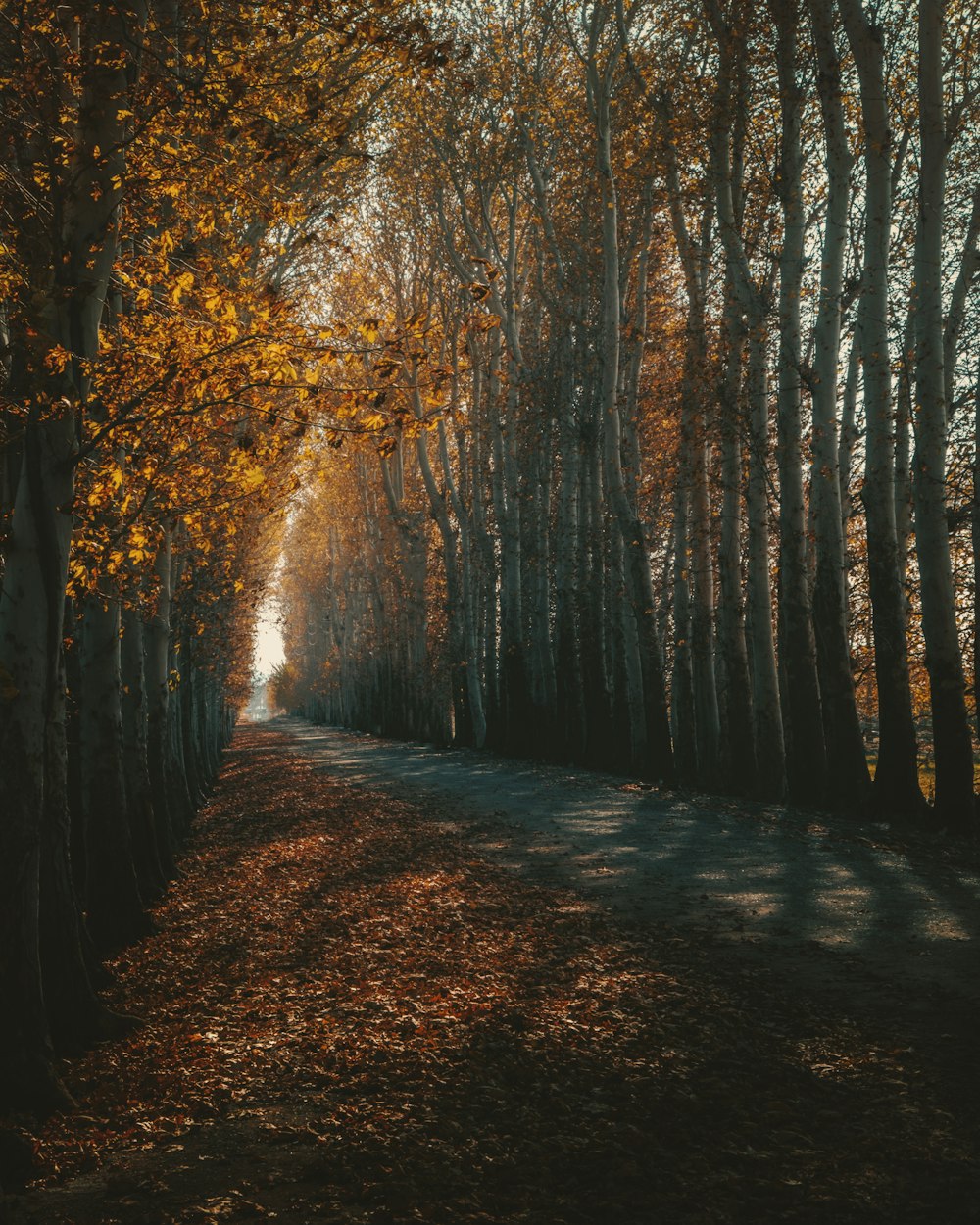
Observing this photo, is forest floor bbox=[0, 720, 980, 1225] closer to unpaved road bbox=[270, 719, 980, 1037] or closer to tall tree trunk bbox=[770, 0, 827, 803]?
unpaved road bbox=[270, 719, 980, 1037]

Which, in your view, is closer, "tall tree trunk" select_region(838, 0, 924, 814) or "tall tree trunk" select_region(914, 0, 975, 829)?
"tall tree trunk" select_region(914, 0, 975, 829)

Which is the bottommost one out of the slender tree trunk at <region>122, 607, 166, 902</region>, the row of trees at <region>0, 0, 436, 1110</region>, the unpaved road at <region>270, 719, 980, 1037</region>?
the unpaved road at <region>270, 719, 980, 1037</region>

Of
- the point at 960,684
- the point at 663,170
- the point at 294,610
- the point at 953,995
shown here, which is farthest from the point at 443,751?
the point at 294,610

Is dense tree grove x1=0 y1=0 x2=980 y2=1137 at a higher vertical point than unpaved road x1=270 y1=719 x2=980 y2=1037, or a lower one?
higher

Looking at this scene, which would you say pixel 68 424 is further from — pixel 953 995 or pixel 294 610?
pixel 294 610

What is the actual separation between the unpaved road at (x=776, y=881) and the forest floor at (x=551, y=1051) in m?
0.05

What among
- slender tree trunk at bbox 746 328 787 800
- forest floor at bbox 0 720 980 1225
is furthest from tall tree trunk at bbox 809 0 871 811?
forest floor at bbox 0 720 980 1225

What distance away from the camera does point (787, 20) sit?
51.1 feet

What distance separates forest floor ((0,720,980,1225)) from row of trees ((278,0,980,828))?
3.75 meters

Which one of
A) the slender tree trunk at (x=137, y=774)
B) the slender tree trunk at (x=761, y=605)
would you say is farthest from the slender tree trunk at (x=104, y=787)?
the slender tree trunk at (x=761, y=605)

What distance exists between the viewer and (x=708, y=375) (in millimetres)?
17594

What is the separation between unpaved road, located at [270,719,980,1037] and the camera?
7.11m

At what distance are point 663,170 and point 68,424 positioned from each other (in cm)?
1648

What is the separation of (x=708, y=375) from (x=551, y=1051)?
1378 cm
